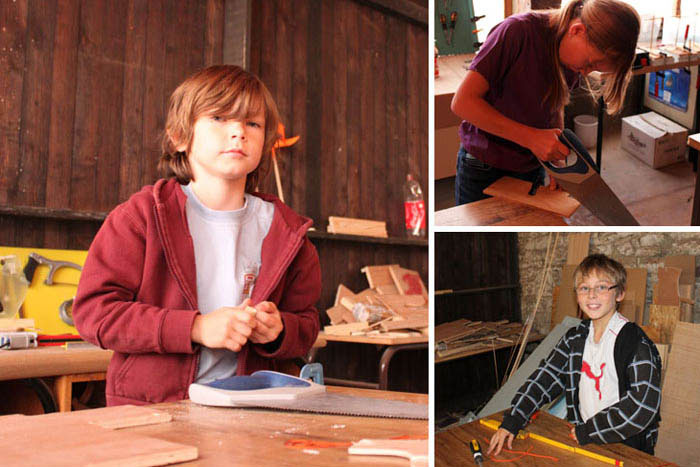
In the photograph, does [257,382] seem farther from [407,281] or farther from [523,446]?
[407,281]

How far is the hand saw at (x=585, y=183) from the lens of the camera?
56 centimetres

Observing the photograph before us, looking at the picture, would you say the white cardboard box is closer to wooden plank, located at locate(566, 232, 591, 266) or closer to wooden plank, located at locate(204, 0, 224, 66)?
wooden plank, located at locate(566, 232, 591, 266)

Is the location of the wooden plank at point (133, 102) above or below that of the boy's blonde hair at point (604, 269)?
above

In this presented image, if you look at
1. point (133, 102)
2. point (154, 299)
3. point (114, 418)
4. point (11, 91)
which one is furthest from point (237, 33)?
point (114, 418)

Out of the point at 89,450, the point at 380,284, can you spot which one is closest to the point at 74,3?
the point at 380,284

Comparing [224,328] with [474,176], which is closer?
[474,176]

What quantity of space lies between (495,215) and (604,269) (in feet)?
0.34

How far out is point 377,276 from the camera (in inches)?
171

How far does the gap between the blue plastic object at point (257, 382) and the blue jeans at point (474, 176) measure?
567mm

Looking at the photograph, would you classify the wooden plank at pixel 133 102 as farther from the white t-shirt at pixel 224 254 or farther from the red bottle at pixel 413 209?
the red bottle at pixel 413 209

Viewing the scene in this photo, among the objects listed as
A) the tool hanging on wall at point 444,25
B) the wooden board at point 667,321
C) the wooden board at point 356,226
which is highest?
the wooden board at point 356,226

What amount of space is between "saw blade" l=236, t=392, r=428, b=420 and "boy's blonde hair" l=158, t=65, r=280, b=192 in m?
0.58

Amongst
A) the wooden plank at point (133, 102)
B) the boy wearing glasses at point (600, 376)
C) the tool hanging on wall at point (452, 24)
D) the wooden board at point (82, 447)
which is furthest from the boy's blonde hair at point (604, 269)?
the wooden plank at point (133, 102)

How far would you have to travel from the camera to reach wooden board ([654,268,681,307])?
0.52m
